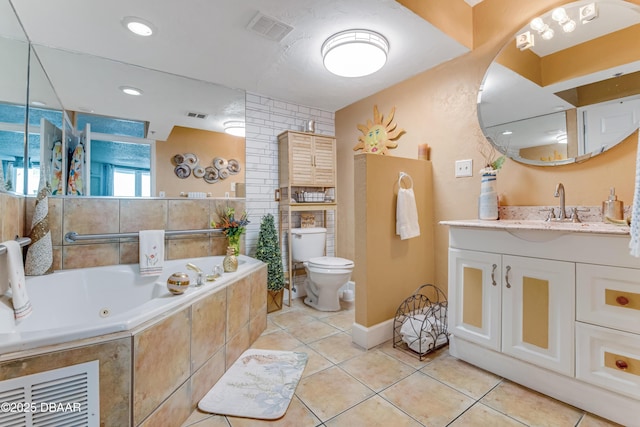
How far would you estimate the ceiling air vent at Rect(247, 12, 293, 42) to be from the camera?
179cm

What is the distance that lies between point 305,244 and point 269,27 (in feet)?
6.25

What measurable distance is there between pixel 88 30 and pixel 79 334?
202 centimetres

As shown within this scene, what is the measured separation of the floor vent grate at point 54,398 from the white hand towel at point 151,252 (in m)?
1.17

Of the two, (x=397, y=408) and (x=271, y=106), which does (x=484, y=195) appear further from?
(x=271, y=106)

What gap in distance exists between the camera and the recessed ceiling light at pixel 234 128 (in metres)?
2.73

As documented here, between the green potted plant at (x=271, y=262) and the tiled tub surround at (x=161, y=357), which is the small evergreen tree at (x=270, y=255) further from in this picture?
the tiled tub surround at (x=161, y=357)

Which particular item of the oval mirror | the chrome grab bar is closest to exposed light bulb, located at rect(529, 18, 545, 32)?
the oval mirror

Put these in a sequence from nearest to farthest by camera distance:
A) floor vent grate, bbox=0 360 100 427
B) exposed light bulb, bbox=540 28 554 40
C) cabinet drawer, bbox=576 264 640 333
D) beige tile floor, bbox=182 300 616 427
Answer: floor vent grate, bbox=0 360 100 427
cabinet drawer, bbox=576 264 640 333
beige tile floor, bbox=182 300 616 427
exposed light bulb, bbox=540 28 554 40

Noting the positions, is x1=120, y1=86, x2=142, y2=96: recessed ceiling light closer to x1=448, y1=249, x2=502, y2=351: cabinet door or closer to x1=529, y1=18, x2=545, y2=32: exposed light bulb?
x1=448, y1=249, x2=502, y2=351: cabinet door

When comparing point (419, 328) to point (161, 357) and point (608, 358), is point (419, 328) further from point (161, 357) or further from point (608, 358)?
point (161, 357)

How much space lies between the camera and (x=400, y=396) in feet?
4.75

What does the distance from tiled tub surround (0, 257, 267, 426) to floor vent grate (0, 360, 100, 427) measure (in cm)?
2

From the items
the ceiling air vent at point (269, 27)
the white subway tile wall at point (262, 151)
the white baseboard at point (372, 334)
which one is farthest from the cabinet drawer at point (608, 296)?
the white subway tile wall at point (262, 151)

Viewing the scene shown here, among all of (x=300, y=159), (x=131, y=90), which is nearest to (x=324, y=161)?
(x=300, y=159)
